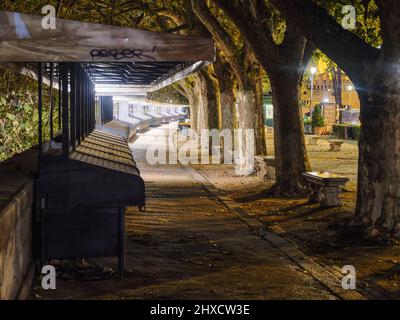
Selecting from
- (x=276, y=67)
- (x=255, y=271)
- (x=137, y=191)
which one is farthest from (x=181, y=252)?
(x=276, y=67)

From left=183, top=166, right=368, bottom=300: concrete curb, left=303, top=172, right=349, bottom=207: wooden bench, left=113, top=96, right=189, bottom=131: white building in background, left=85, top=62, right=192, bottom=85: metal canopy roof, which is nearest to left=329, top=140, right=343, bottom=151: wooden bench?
left=113, top=96, right=189, bottom=131: white building in background

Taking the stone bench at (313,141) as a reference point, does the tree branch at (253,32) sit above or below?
above

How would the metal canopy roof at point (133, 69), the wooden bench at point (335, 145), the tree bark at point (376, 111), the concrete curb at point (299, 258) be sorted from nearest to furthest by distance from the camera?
the concrete curb at point (299, 258) → the tree bark at point (376, 111) → the metal canopy roof at point (133, 69) → the wooden bench at point (335, 145)

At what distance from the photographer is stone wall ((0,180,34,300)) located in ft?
18.7

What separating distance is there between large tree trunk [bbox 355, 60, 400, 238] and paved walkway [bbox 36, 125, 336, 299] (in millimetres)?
1667

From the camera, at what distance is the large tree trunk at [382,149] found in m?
10.2

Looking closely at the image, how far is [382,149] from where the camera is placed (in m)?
10.4

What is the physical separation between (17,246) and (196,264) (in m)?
2.92

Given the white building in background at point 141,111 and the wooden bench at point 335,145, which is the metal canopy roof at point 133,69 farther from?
the wooden bench at point 335,145

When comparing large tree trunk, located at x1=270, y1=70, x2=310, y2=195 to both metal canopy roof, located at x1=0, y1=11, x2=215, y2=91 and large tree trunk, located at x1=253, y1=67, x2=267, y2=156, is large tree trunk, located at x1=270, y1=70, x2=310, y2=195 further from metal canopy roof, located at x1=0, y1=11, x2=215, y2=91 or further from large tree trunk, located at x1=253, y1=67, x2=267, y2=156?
metal canopy roof, located at x1=0, y1=11, x2=215, y2=91

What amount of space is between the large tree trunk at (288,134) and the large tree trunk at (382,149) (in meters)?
4.96

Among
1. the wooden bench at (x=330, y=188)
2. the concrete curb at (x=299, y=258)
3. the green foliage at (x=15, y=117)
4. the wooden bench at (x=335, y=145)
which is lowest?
the concrete curb at (x=299, y=258)

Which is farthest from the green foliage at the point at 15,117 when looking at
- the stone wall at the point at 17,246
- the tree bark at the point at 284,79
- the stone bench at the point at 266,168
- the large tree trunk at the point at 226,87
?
the stone wall at the point at 17,246
